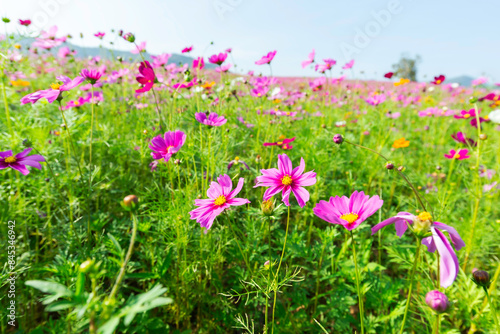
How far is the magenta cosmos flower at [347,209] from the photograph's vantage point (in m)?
0.59

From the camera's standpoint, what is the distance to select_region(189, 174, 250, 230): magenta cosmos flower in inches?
28.2

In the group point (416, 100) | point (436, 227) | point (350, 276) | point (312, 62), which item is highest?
point (312, 62)

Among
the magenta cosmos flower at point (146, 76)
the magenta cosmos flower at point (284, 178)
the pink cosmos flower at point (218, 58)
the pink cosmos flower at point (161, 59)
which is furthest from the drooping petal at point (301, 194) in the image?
the pink cosmos flower at point (161, 59)

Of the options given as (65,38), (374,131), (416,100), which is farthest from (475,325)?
(416,100)

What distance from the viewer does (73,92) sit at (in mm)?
2439

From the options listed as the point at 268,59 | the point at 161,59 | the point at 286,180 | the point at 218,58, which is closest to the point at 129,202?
the point at 286,180

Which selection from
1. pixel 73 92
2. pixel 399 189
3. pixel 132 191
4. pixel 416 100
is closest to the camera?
pixel 132 191

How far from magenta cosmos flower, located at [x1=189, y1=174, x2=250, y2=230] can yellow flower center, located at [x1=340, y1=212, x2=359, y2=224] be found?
245 millimetres

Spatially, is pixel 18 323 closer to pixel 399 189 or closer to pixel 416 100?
pixel 399 189

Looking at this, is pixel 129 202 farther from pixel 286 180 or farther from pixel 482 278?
pixel 482 278

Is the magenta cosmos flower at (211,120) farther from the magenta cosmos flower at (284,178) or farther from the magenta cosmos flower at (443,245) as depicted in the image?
the magenta cosmos flower at (443,245)

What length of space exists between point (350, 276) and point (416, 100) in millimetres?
3876

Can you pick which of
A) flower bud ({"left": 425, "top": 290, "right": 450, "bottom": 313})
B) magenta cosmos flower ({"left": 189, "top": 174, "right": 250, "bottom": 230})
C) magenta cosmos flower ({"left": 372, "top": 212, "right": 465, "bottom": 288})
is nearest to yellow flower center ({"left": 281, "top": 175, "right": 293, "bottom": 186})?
magenta cosmos flower ({"left": 189, "top": 174, "right": 250, "bottom": 230})

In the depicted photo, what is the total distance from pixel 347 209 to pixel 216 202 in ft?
1.18
